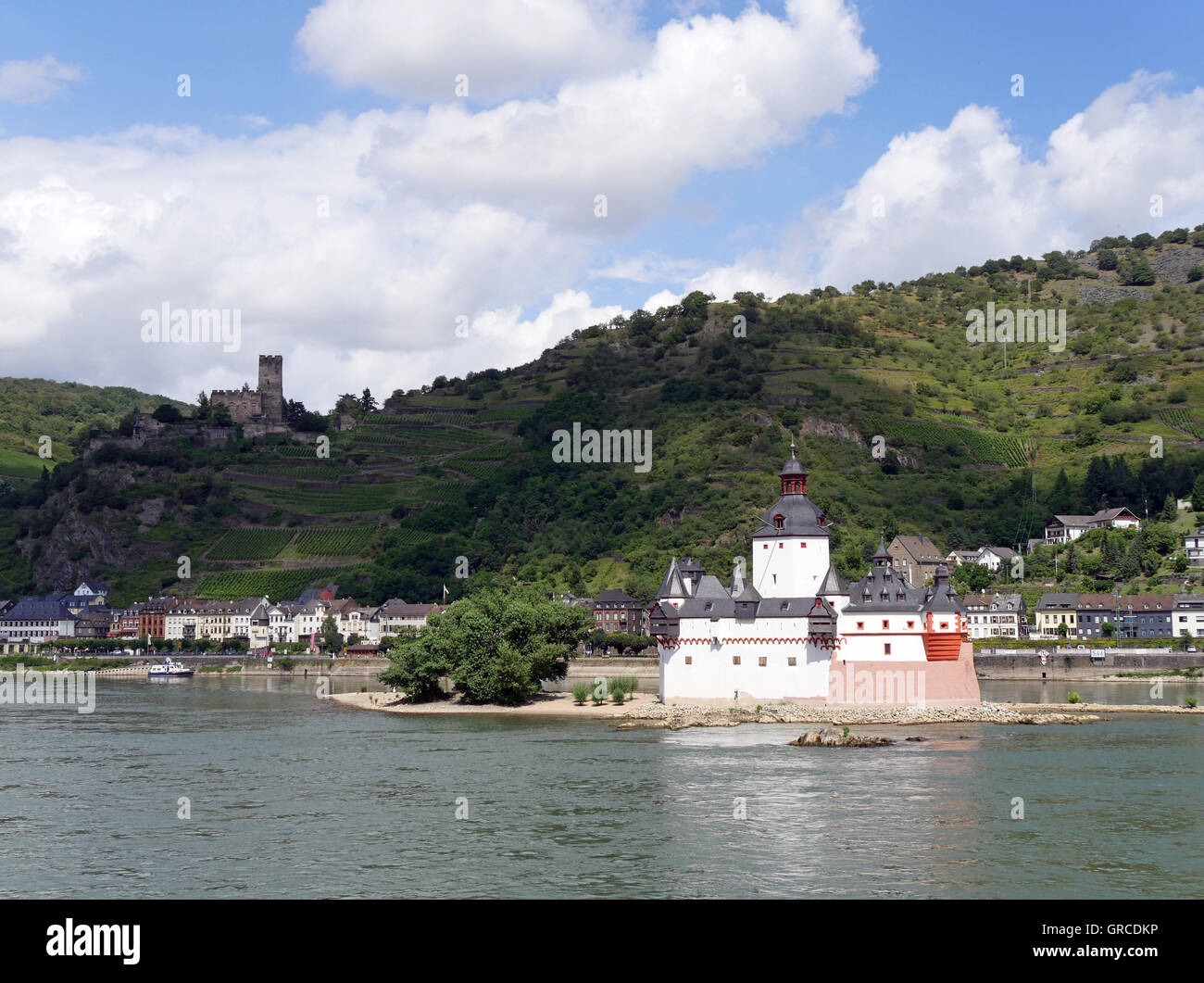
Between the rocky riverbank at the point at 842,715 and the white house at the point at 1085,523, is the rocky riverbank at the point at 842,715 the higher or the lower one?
the lower one

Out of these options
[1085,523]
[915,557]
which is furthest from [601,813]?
[1085,523]

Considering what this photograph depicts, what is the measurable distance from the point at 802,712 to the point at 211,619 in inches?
3749

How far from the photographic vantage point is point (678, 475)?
145875 millimetres

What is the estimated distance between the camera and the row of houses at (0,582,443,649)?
443 feet

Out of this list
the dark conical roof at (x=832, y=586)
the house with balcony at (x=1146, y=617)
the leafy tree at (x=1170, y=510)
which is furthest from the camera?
the leafy tree at (x=1170, y=510)

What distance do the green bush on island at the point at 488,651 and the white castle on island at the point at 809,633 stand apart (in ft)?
A: 26.4

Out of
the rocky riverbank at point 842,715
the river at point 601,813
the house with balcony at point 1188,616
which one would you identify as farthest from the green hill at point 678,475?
the river at point 601,813

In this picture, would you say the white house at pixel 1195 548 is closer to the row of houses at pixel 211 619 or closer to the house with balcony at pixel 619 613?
the house with balcony at pixel 619 613

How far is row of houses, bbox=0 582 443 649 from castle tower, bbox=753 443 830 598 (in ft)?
226

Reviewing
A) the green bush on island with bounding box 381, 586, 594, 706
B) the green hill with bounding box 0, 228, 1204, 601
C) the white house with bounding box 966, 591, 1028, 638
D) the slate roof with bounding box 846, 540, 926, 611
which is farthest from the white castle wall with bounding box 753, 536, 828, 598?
the white house with bounding box 966, 591, 1028, 638

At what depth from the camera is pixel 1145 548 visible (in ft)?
383

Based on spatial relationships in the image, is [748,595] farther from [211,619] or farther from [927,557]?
[211,619]

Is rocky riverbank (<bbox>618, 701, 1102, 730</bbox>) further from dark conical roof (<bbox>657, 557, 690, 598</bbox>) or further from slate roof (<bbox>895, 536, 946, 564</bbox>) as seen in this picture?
slate roof (<bbox>895, 536, 946, 564</bbox>)

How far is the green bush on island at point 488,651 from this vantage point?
6988cm
